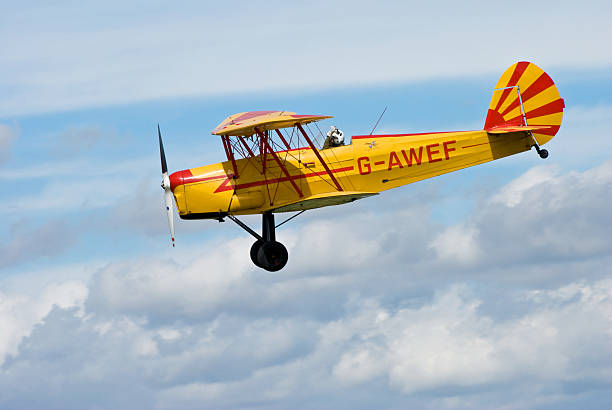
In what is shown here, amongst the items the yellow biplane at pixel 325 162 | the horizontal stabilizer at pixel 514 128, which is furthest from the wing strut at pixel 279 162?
the horizontal stabilizer at pixel 514 128

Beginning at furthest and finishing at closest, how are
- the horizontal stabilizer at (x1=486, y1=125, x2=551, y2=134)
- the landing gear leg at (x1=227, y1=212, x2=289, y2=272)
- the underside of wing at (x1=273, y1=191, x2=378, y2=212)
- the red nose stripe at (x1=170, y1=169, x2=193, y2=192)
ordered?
the horizontal stabilizer at (x1=486, y1=125, x2=551, y2=134)
the landing gear leg at (x1=227, y1=212, x2=289, y2=272)
the red nose stripe at (x1=170, y1=169, x2=193, y2=192)
the underside of wing at (x1=273, y1=191, x2=378, y2=212)

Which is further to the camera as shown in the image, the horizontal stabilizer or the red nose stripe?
the horizontal stabilizer

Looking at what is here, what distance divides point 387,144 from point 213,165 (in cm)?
546

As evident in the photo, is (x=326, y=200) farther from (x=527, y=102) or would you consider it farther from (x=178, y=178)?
(x=527, y=102)

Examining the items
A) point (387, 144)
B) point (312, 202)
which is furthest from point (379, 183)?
point (312, 202)

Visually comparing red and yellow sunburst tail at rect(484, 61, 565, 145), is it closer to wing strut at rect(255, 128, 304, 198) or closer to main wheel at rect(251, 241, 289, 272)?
wing strut at rect(255, 128, 304, 198)

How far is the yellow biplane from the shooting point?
29062mm

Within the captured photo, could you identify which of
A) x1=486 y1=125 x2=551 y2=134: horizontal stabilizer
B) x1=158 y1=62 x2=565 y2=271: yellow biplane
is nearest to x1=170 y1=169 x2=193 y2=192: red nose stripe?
x1=158 y1=62 x2=565 y2=271: yellow biplane

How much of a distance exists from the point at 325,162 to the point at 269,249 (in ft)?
10.2

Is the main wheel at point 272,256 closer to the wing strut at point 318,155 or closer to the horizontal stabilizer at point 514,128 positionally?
the wing strut at point 318,155

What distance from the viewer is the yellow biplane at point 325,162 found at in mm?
29062

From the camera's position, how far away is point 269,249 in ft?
97.9

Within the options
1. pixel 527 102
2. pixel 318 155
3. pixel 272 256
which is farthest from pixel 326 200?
pixel 527 102

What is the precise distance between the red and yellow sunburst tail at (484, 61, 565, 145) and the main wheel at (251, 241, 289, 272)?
8.17m
